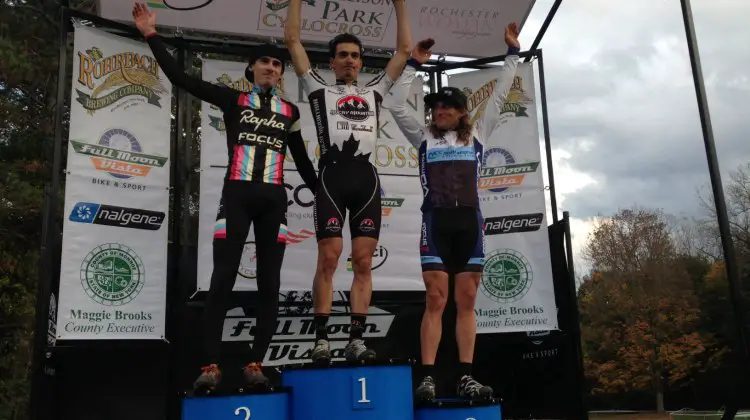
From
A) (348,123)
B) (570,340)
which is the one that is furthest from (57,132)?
(570,340)

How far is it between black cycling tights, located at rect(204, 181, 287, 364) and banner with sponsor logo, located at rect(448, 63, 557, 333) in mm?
2964

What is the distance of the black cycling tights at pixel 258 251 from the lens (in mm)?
3625

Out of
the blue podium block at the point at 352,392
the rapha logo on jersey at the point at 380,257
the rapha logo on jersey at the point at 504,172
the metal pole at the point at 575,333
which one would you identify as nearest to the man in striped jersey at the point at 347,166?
the blue podium block at the point at 352,392

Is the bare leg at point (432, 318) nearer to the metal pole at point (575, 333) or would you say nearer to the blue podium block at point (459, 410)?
the blue podium block at point (459, 410)

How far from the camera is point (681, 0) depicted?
195 inches

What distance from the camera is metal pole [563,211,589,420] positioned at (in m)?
5.90

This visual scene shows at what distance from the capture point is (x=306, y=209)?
6098mm

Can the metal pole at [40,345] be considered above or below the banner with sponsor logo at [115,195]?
below

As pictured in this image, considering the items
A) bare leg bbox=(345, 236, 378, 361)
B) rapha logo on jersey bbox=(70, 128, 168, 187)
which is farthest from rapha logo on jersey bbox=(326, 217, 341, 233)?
rapha logo on jersey bbox=(70, 128, 168, 187)

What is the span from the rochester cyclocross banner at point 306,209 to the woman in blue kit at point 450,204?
1.79 meters

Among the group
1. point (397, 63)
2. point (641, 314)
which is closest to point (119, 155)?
point (397, 63)

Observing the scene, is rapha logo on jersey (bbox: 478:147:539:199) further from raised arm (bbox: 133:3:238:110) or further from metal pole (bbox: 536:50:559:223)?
raised arm (bbox: 133:3:238:110)

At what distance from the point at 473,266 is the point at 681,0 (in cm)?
287

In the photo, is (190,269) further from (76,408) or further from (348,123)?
(348,123)
